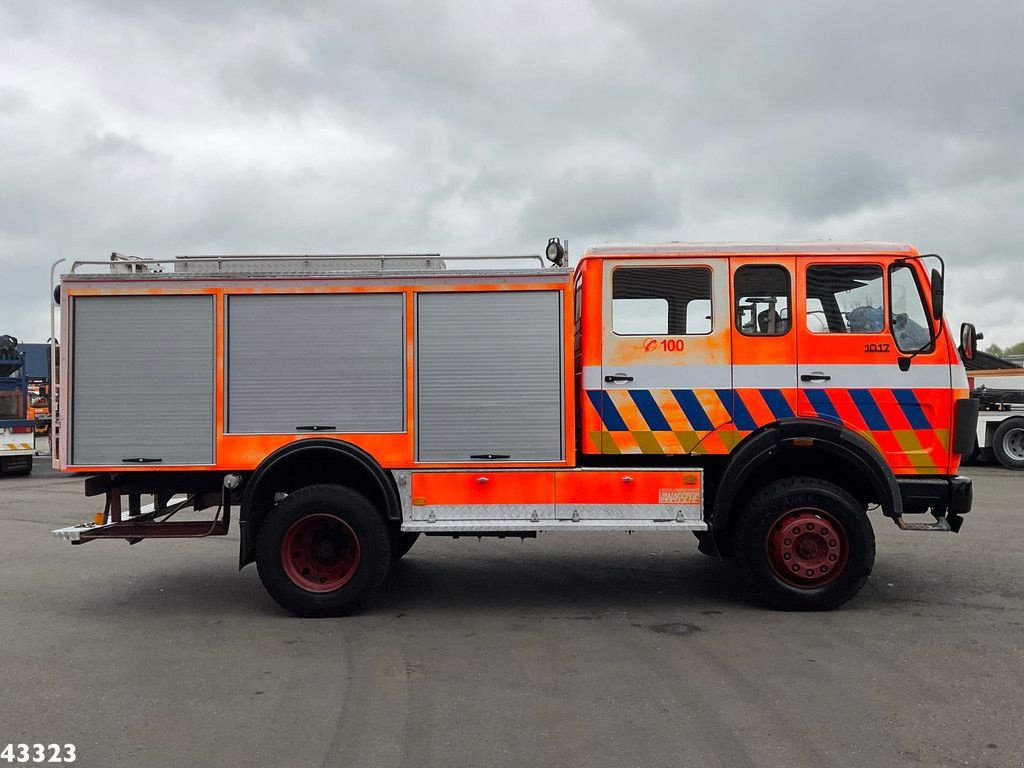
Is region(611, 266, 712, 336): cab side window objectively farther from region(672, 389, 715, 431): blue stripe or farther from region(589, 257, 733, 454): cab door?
region(672, 389, 715, 431): blue stripe

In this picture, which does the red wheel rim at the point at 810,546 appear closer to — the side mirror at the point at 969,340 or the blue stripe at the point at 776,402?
the blue stripe at the point at 776,402

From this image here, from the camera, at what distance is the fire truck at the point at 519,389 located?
6.28 meters

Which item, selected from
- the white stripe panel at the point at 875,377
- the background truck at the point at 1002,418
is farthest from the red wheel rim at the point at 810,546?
the background truck at the point at 1002,418

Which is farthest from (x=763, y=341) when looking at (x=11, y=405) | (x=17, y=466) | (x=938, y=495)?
(x=11, y=405)

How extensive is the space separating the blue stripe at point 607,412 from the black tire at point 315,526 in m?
1.89

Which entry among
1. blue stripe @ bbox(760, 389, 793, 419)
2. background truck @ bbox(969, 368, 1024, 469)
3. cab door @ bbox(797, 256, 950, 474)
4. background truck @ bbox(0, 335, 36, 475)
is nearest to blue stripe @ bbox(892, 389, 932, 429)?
cab door @ bbox(797, 256, 950, 474)

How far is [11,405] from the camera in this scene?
1852 centimetres

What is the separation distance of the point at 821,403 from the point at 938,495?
1121 mm

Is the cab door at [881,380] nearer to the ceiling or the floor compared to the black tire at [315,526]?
nearer to the ceiling

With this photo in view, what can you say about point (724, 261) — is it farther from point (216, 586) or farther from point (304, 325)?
point (216, 586)

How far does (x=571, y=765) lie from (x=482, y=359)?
10.9 ft

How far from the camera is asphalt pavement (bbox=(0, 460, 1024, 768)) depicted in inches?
155

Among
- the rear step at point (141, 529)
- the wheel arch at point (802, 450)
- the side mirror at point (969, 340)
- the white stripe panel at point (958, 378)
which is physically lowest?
the rear step at point (141, 529)

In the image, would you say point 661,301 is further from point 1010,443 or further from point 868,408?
point 1010,443
